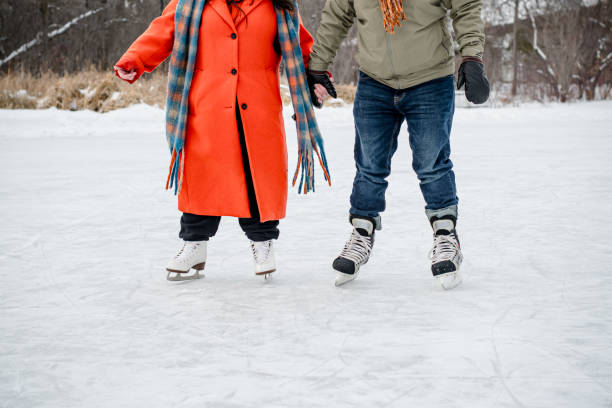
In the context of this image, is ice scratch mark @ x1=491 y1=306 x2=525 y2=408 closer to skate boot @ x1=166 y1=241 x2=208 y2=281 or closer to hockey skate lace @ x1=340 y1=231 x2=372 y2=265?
hockey skate lace @ x1=340 y1=231 x2=372 y2=265

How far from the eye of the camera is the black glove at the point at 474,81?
2314 mm

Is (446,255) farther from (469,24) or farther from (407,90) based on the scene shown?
(469,24)

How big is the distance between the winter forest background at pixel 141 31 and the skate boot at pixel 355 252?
1373 cm

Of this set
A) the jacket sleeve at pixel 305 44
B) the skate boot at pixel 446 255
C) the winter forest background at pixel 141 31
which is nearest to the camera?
the skate boot at pixel 446 255

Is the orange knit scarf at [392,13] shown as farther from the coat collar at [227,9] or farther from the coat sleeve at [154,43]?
the coat sleeve at [154,43]

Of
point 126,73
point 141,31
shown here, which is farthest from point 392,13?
point 141,31

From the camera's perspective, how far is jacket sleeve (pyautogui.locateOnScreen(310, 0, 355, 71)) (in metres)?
2.56

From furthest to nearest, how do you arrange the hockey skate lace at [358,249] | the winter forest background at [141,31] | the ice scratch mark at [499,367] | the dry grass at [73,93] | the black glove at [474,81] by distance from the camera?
the winter forest background at [141,31] < the dry grass at [73,93] < the hockey skate lace at [358,249] < the black glove at [474,81] < the ice scratch mark at [499,367]

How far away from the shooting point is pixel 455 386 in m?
1.58

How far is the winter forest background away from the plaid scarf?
1345cm

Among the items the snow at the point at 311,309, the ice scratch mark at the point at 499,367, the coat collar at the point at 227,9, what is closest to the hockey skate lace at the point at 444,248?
the snow at the point at 311,309

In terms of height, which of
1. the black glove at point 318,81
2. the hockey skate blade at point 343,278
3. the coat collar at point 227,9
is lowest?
the hockey skate blade at point 343,278

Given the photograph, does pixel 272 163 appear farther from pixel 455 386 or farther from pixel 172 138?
pixel 455 386

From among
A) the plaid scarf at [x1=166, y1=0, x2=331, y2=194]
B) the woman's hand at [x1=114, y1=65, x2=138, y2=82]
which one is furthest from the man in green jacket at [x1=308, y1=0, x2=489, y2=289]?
the woman's hand at [x1=114, y1=65, x2=138, y2=82]
